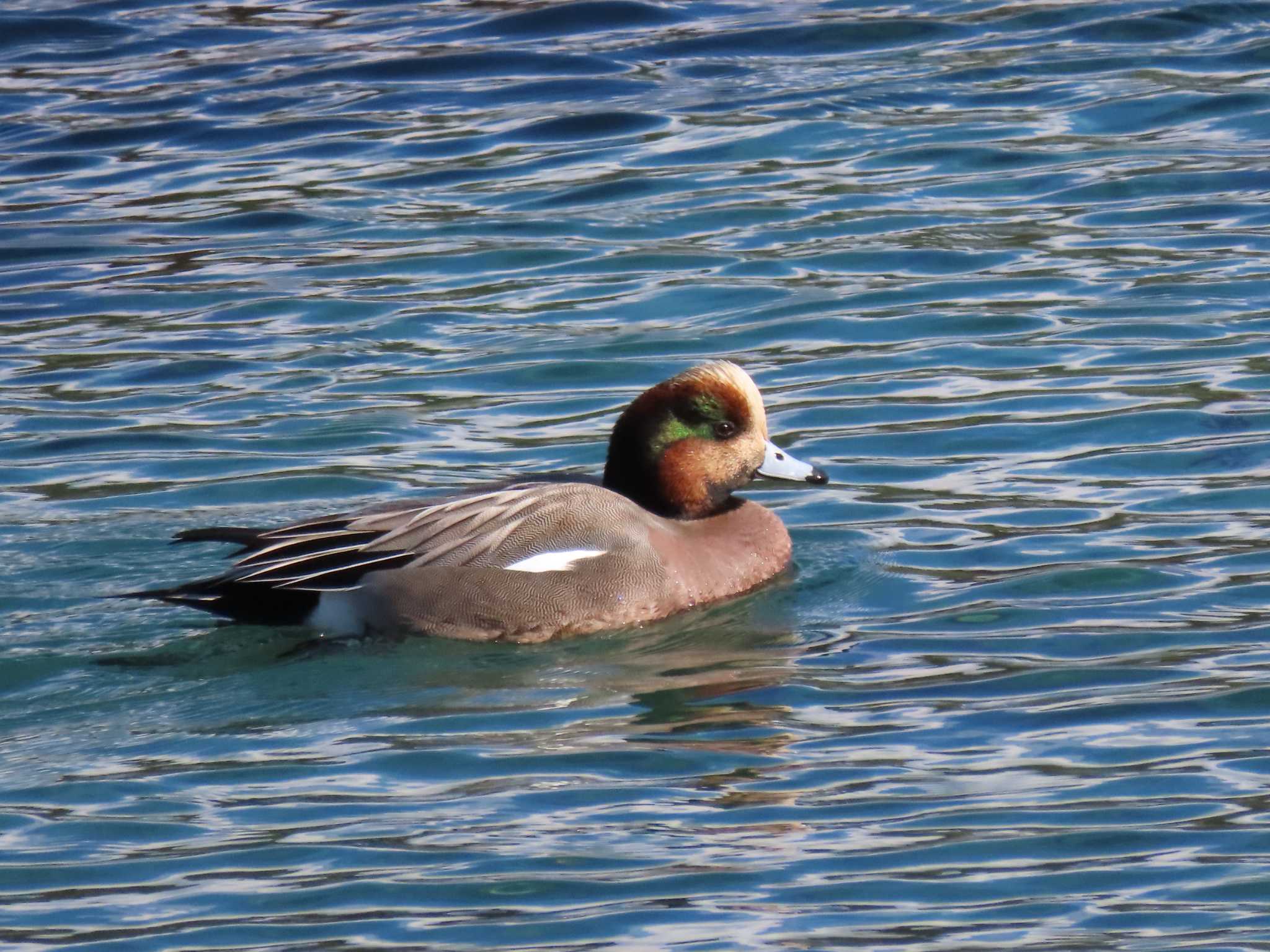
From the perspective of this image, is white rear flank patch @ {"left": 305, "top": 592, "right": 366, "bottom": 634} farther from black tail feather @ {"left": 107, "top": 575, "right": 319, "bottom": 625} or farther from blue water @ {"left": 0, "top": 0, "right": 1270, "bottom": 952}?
blue water @ {"left": 0, "top": 0, "right": 1270, "bottom": 952}

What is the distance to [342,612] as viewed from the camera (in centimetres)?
730

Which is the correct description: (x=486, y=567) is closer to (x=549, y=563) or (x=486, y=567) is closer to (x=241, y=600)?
(x=549, y=563)

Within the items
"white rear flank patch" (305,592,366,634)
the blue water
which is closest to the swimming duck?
"white rear flank patch" (305,592,366,634)

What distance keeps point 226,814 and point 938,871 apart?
1.74 m

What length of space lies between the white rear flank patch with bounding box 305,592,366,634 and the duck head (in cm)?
104

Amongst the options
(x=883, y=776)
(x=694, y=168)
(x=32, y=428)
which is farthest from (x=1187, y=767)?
(x=694, y=168)

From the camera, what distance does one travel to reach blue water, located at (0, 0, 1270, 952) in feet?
17.2

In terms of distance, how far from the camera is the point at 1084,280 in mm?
10594

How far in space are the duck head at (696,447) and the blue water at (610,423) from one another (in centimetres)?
37

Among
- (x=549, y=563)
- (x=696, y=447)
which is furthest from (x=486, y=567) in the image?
(x=696, y=447)

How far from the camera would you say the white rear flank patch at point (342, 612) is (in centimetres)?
729

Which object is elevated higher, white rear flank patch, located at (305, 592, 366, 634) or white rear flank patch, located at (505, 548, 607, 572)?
white rear flank patch, located at (505, 548, 607, 572)

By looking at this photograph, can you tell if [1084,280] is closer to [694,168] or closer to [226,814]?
[694,168]

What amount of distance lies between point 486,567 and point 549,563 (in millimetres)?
195
